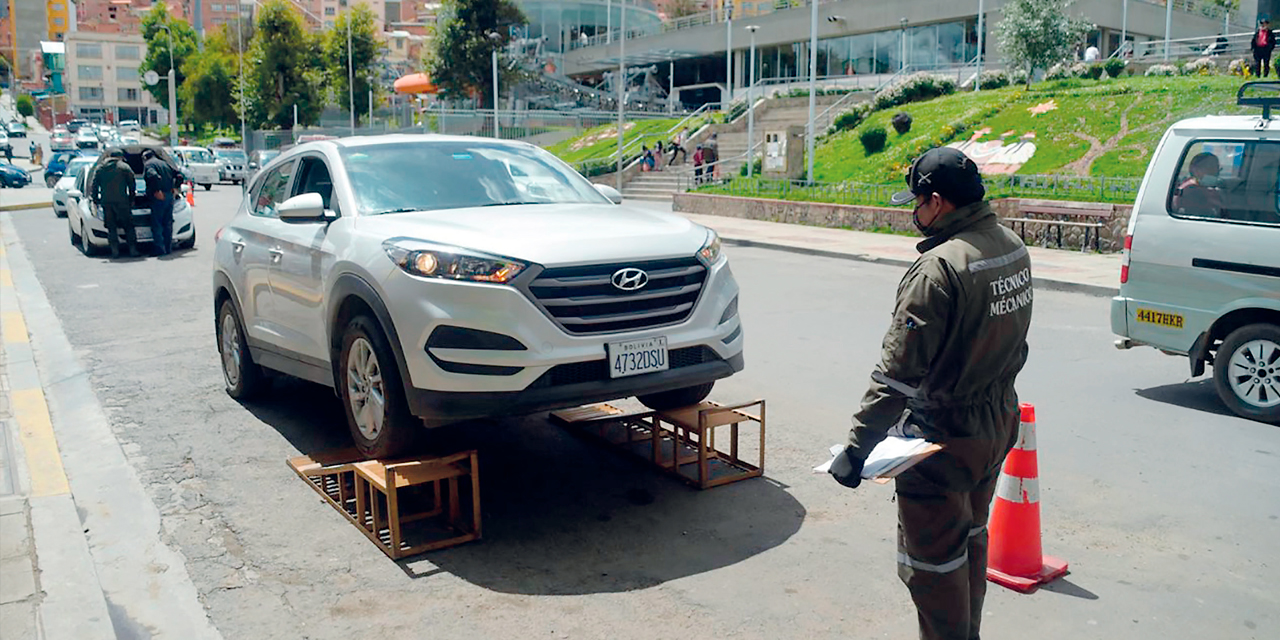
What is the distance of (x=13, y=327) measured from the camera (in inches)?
455

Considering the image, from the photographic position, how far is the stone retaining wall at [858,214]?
57.8 feet

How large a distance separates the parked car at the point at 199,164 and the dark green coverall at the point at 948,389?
4030 cm

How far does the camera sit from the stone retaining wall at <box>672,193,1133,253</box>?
1762 cm

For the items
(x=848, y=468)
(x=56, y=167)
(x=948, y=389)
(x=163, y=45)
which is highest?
(x=163, y=45)

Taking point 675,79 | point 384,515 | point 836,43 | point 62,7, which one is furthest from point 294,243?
point 675,79

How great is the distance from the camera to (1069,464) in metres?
6.61

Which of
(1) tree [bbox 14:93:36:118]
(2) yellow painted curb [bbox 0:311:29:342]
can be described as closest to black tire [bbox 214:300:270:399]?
(2) yellow painted curb [bbox 0:311:29:342]

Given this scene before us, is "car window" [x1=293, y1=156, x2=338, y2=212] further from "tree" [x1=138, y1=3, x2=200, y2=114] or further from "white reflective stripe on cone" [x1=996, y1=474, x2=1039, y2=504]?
"tree" [x1=138, y1=3, x2=200, y2=114]

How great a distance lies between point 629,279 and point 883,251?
13.6 metres

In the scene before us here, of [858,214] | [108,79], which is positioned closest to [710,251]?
[858,214]

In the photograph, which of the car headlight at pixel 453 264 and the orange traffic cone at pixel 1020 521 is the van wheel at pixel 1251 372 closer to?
the orange traffic cone at pixel 1020 521

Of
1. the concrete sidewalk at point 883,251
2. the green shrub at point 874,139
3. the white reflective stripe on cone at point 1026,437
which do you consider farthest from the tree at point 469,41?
the white reflective stripe on cone at point 1026,437

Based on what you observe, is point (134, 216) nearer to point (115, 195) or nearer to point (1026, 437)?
point (115, 195)

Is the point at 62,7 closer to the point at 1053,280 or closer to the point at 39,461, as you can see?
the point at 39,461
